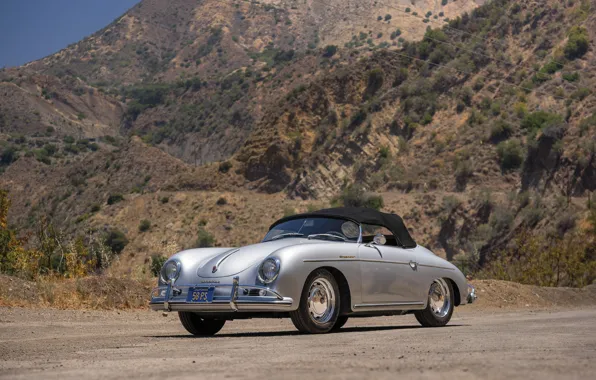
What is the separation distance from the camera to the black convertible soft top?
11461 mm

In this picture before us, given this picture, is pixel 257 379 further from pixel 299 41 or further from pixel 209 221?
pixel 299 41

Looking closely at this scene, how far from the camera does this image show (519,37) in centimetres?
7800

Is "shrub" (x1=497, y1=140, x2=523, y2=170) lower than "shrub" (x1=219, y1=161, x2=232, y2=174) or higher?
lower

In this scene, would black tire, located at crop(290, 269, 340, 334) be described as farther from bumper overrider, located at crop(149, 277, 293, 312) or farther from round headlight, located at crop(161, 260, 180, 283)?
round headlight, located at crop(161, 260, 180, 283)

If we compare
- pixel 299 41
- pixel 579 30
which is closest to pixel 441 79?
pixel 579 30

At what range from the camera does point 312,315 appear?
33.4 feet

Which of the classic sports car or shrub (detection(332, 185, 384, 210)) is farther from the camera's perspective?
shrub (detection(332, 185, 384, 210))

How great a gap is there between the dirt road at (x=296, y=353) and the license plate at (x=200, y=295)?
0.48 meters

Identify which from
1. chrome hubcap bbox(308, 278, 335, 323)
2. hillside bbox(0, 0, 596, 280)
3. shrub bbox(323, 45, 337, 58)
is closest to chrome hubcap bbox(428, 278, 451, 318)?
chrome hubcap bbox(308, 278, 335, 323)

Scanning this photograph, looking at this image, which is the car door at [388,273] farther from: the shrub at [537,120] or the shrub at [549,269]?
the shrub at [537,120]

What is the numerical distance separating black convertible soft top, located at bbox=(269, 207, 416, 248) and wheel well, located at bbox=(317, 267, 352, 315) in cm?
109

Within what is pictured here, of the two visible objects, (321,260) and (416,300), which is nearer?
(321,260)

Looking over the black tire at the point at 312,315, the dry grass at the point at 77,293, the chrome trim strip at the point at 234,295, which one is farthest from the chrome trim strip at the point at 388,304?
the dry grass at the point at 77,293

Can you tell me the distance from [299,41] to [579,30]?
4378 inches
